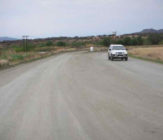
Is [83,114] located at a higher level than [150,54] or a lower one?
higher

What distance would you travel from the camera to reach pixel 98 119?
23.2 ft

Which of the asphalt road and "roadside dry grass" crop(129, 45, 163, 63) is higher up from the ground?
the asphalt road

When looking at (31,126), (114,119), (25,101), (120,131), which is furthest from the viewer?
(25,101)

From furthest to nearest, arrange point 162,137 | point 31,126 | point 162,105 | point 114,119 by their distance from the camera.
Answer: point 162,105, point 114,119, point 31,126, point 162,137

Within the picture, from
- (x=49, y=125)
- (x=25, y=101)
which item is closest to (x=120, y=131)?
(x=49, y=125)

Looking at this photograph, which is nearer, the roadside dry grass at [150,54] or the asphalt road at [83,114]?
the asphalt road at [83,114]

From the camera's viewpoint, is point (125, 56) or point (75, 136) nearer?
point (75, 136)

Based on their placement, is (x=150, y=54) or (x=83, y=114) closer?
(x=83, y=114)

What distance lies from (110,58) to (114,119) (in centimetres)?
2907

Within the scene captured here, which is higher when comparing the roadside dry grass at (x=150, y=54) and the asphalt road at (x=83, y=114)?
the asphalt road at (x=83, y=114)

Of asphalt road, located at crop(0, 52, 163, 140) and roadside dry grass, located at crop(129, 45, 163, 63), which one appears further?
roadside dry grass, located at crop(129, 45, 163, 63)

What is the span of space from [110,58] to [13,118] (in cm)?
2909

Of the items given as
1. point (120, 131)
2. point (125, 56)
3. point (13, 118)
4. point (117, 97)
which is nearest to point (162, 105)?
point (117, 97)

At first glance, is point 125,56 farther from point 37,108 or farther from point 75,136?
point 75,136
